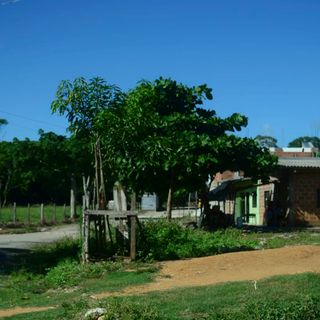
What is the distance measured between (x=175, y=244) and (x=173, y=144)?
822 centimetres

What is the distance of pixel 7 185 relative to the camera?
48.0 m

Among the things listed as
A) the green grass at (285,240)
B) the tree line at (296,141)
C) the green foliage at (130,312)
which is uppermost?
the tree line at (296,141)

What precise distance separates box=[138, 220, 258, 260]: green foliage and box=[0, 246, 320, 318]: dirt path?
879 millimetres

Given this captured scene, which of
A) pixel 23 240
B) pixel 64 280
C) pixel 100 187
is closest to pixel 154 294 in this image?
pixel 64 280

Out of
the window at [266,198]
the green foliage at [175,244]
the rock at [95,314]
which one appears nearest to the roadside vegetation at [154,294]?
the green foliage at [175,244]

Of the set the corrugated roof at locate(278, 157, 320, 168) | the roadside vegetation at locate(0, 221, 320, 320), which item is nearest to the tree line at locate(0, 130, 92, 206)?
the corrugated roof at locate(278, 157, 320, 168)

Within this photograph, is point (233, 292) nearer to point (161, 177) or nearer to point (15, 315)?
point (15, 315)

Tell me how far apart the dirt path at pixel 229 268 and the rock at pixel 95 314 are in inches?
78.3

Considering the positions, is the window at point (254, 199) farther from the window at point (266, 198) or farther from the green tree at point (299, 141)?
the green tree at point (299, 141)

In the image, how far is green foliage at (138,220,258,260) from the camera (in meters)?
15.5

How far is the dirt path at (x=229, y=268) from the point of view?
1152 centimetres

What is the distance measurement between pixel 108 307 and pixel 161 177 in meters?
17.4

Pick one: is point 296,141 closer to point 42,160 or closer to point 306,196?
point 42,160

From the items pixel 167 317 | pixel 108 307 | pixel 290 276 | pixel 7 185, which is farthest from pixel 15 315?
pixel 7 185
